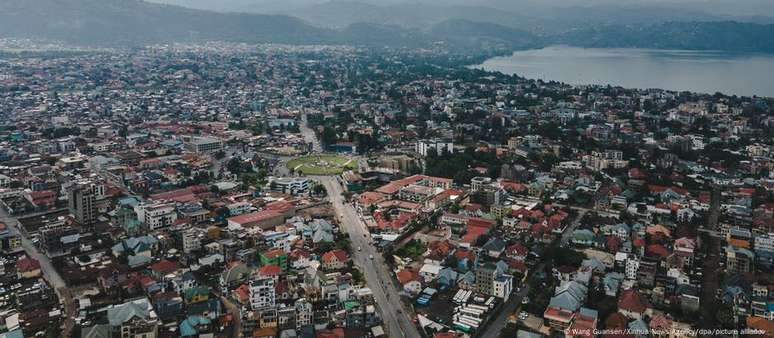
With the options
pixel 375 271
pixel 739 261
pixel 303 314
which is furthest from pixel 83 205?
Result: pixel 739 261

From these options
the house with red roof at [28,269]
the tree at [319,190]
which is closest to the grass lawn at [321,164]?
the tree at [319,190]

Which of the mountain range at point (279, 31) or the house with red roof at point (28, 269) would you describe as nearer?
the house with red roof at point (28, 269)

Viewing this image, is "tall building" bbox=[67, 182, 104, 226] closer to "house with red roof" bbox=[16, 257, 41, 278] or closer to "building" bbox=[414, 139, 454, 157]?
"house with red roof" bbox=[16, 257, 41, 278]

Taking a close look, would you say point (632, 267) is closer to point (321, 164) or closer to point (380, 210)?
point (380, 210)

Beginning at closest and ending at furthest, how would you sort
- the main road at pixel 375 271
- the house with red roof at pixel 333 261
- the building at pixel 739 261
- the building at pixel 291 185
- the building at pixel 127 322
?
the building at pixel 127 322, the main road at pixel 375 271, the building at pixel 739 261, the house with red roof at pixel 333 261, the building at pixel 291 185

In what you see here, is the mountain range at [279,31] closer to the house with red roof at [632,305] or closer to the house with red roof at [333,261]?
the house with red roof at [333,261]
